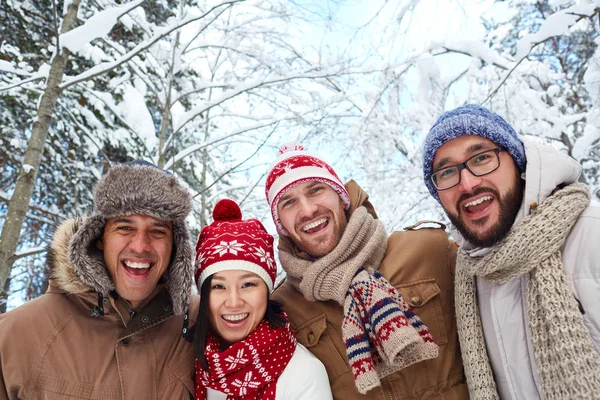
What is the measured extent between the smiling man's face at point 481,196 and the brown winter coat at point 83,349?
1.63 meters

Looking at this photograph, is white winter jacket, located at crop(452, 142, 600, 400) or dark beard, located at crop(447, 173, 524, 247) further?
dark beard, located at crop(447, 173, 524, 247)

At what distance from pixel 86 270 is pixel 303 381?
3.94ft

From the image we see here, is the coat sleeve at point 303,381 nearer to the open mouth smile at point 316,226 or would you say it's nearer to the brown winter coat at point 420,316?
the brown winter coat at point 420,316

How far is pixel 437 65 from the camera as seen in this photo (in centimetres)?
517

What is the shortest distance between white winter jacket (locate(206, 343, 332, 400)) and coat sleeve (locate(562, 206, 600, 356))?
1.20 m

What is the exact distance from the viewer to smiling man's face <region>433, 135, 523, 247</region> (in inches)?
76.7

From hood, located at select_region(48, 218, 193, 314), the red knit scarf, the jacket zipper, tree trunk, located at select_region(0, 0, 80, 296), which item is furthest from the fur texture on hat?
tree trunk, located at select_region(0, 0, 80, 296)

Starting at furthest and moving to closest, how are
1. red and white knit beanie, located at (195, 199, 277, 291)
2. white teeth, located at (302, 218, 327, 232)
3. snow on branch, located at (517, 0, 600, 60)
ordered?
snow on branch, located at (517, 0, 600, 60) → white teeth, located at (302, 218, 327, 232) → red and white knit beanie, located at (195, 199, 277, 291)

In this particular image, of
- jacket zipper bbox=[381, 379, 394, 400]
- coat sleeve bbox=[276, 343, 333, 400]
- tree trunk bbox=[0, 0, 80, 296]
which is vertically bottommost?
jacket zipper bbox=[381, 379, 394, 400]

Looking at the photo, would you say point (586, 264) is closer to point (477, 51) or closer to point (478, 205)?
point (478, 205)

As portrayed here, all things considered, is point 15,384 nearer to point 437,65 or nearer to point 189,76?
point 437,65

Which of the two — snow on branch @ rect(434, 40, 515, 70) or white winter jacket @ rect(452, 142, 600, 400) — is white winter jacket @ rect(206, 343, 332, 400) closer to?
white winter jacket @ rect(452, 142, 600, 400)

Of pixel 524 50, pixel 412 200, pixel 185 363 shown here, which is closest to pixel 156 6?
pixel 412 200

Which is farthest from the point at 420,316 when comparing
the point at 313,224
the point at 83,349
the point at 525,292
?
the point at 83,349
